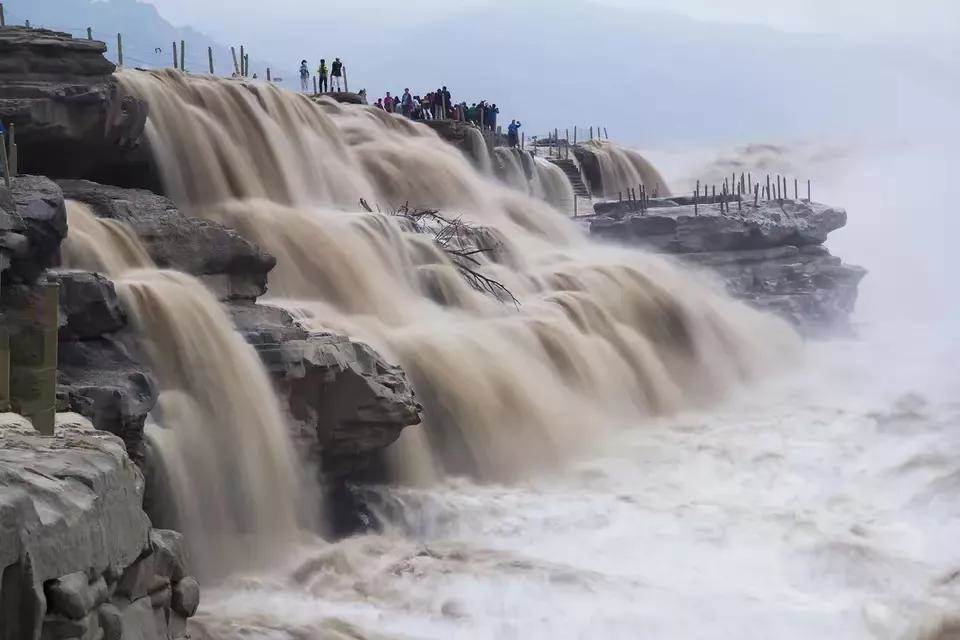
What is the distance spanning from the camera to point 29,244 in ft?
27.0

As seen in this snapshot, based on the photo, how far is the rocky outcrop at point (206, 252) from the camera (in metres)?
11.3

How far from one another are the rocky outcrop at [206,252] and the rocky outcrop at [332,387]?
14.1 inches

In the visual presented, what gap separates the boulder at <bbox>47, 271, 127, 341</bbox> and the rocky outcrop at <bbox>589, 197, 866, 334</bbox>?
13824 mm

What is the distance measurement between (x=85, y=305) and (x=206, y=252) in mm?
2269

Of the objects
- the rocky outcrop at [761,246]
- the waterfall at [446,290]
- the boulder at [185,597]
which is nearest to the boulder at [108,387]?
the waterfall at [446,290]

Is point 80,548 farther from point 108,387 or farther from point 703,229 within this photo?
point 703,229

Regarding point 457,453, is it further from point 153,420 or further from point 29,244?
point 29,244

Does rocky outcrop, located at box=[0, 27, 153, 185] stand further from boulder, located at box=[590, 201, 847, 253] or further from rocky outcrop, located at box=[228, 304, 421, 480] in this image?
boulder, located at box=[590, 201, 847, 253]

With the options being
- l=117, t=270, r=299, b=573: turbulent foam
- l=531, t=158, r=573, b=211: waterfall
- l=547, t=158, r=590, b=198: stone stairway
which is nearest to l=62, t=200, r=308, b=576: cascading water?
l=117, t=270, r=299, b=573: turbulent foam

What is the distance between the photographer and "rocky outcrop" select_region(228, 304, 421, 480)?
416 inches

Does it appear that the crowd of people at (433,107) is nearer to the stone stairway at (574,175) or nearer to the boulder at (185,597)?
the stone stairway at (574,175)

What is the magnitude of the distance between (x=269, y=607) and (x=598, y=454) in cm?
555

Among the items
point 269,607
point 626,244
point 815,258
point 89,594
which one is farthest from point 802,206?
point 89,594

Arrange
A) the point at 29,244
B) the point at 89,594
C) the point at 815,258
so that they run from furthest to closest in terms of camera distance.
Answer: the point at 815,258
the point at 29,244
the point at 89,594
